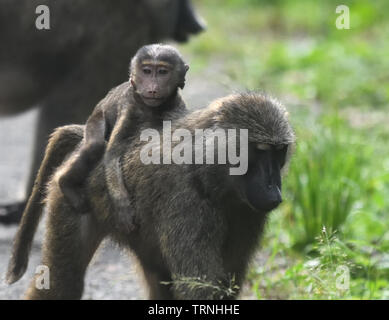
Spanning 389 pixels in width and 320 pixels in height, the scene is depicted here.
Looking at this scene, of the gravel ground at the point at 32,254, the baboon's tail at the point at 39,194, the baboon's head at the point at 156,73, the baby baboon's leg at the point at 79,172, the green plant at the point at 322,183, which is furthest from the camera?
the green plant at the point at 322,183

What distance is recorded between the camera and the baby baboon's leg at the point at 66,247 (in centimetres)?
417

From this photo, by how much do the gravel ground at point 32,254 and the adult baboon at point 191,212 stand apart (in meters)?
0.24

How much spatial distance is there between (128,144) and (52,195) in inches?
18.2

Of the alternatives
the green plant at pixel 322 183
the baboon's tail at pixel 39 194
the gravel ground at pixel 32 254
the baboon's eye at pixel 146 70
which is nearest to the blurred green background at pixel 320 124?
the green plant at pixel 322 183

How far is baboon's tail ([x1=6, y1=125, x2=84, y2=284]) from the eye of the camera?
4.38m

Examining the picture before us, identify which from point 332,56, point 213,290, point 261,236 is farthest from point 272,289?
point 332,56

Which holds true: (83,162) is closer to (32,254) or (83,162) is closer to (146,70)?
(146,70)

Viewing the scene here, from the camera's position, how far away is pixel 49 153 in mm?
4410

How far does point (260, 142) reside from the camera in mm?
3672

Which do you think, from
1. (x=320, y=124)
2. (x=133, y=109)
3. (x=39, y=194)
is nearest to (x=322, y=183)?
(x=320, y=124)

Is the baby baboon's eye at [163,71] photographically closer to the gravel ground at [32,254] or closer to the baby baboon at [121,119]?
the baby baboon at [121,119]

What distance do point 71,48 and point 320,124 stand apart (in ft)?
6.43

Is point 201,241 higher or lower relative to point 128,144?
lower

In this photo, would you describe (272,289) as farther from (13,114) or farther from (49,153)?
(13,114)
